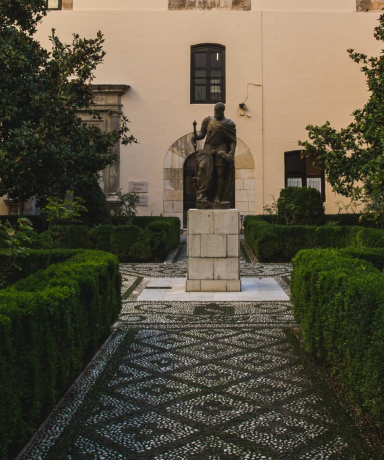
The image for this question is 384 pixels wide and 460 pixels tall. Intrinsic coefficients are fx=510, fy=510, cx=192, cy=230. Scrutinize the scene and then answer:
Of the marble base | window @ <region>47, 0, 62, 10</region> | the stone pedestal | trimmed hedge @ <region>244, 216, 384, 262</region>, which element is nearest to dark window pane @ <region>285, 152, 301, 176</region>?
trimmed hedge @ <region>244, 216, 384, 262</region>

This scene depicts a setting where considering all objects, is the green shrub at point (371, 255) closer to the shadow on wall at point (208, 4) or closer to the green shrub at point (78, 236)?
the green shrub at point (78, 236)

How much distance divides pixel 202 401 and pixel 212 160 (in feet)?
16.3

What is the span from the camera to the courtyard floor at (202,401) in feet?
8.73

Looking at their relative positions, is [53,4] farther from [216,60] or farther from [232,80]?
[232,80]

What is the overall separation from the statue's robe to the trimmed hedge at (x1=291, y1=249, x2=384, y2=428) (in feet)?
10.2

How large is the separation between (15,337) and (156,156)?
1420 centimetres

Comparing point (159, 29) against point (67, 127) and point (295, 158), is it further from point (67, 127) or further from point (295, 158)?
point (67, 127)

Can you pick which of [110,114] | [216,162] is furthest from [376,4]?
[216,162]

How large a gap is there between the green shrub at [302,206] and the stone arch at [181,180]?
3.47m

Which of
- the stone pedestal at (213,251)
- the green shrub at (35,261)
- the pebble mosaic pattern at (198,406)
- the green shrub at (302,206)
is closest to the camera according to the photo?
the pebble mosaic pattern at (198,406)

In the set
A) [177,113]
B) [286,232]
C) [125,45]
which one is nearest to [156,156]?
[177,113]

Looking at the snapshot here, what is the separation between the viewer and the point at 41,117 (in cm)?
923

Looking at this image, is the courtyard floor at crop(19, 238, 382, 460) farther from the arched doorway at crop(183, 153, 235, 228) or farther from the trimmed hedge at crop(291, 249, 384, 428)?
the arched doorway at crop(183, 153, 235, 228)

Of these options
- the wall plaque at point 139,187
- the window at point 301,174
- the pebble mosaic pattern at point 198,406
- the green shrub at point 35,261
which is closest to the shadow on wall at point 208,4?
the window at point 301,174
